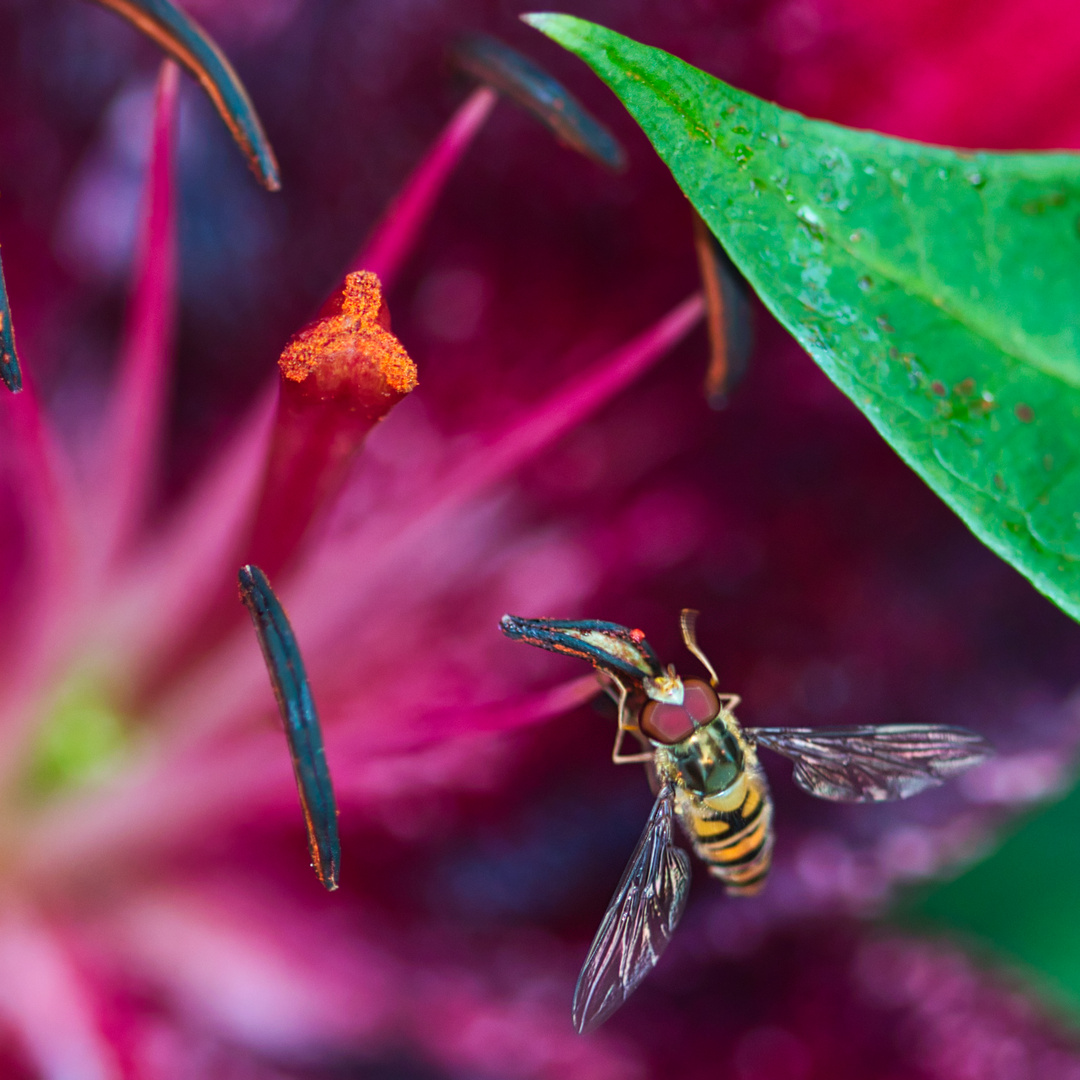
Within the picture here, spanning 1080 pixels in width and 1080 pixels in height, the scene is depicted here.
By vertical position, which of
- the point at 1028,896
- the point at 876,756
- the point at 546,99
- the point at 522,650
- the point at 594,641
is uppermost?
the point at 546,99

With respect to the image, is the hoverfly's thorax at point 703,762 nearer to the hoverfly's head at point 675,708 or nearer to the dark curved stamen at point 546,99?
the hoverfly's head at point 675,708

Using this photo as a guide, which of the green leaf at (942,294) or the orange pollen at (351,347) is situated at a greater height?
the green leaf at (942,294)

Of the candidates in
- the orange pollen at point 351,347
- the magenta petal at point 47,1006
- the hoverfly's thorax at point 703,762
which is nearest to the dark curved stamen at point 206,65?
the orange pollen at point 351,347

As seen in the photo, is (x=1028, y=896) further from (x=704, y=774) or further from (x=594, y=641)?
(x=594, y=641)

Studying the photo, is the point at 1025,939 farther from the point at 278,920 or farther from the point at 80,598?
the point at 80,598

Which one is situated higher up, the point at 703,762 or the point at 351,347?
the point at 351,347

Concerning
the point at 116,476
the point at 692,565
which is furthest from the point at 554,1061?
the point at 116,476

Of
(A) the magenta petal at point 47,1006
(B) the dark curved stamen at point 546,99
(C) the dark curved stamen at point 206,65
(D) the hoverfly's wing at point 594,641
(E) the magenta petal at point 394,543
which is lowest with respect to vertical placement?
(A) the magenta petal at point 47,1006

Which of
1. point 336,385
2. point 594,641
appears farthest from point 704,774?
point 336,385
